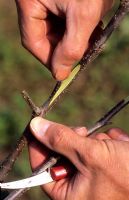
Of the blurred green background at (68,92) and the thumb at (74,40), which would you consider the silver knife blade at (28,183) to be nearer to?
the thumb at (74,40)

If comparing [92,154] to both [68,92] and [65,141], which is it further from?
[68,92]

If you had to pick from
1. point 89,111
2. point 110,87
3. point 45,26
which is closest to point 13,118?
point 89,111

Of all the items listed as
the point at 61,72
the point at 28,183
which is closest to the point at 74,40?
the point at 61,72

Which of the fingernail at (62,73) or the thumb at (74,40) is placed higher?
the thumb at (74,40)

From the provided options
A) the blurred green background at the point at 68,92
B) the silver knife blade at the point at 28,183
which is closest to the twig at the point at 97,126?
the silver knife blade at the point at 28,183

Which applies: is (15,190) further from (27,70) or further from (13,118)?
(27,70)

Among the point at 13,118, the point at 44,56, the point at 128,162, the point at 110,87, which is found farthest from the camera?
the point at 110,87

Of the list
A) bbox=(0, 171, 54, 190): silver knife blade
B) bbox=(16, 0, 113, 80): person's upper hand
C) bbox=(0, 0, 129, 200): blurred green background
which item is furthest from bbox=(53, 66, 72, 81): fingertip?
bbox=(0, 0, 129, 200): blurred green background
